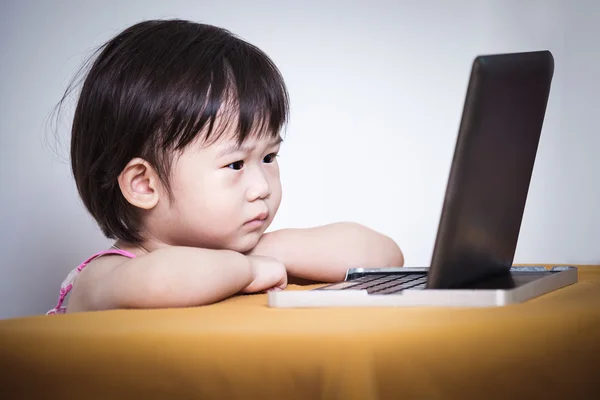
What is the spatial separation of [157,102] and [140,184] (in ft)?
0.46

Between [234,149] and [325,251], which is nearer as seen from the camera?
[234,149]

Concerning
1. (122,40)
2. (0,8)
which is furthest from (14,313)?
(122,40)

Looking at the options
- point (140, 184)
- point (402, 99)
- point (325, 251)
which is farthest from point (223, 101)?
point (402, 99)

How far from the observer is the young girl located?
118cm

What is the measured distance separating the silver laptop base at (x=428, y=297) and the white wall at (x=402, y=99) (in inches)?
62.7

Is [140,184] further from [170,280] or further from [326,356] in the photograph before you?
[326,356]

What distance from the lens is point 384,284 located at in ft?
3.31

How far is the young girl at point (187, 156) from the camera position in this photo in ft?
3.89

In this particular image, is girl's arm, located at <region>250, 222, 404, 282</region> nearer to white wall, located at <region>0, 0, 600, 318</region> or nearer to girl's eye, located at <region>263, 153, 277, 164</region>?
girl's eye, located at <region>263, 153, 277, 164</region>

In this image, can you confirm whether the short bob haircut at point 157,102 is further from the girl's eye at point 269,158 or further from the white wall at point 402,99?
the white wall at point 402,99

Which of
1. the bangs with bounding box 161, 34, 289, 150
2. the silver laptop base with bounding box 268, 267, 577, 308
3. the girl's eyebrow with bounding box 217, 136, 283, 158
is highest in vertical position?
the bangs with bounding box 161, 34, 289, 150

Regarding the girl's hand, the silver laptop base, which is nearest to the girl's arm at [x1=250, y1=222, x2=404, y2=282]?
the girl's hand

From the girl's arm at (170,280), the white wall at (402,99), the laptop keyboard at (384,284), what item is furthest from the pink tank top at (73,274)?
the white wall at (402,99)

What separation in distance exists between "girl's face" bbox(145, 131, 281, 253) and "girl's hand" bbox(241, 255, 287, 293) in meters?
0.07
